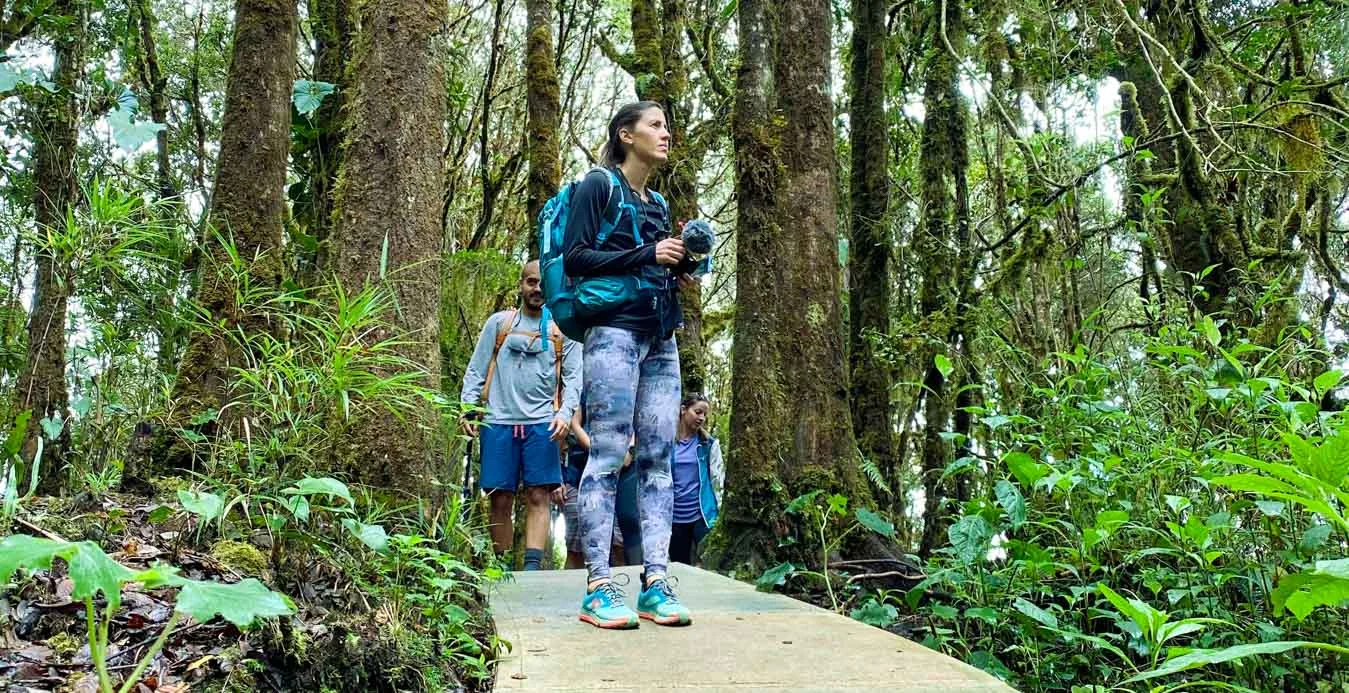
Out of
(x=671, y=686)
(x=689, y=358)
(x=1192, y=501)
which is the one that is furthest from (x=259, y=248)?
(x=689, y=358)

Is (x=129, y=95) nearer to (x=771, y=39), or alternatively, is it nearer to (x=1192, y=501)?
(x=771, y=39)

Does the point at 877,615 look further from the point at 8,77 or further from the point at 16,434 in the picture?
the point at 8,77

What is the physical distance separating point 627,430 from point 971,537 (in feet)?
4.64

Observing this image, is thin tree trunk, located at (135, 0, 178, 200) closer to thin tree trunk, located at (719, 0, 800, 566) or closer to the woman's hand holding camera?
thin tree trunk, located at (719, 0, 800, 566)

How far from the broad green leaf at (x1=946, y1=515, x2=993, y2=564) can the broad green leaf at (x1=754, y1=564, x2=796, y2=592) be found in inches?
46.8

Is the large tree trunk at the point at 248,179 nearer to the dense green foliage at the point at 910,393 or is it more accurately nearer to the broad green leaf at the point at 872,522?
the dense green foliage at the point at 910,393

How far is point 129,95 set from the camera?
20.4 feet

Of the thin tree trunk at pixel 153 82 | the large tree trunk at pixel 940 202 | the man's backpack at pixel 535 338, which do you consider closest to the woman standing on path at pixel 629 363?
the man's backpack at pixel 535 338

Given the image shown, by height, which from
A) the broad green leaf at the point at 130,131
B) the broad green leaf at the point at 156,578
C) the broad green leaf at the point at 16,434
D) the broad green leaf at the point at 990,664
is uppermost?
the broad green leaf at the point at 130,131

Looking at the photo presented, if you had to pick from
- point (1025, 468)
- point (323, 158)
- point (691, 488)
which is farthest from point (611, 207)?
point (323, 158)

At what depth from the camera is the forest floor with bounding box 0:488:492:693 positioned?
2.41 metres

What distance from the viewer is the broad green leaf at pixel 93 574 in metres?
1.57

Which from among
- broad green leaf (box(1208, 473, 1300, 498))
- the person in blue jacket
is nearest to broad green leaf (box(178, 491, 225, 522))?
broad green leaf (box(1208, 473, 1300, 498))

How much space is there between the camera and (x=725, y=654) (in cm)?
340
